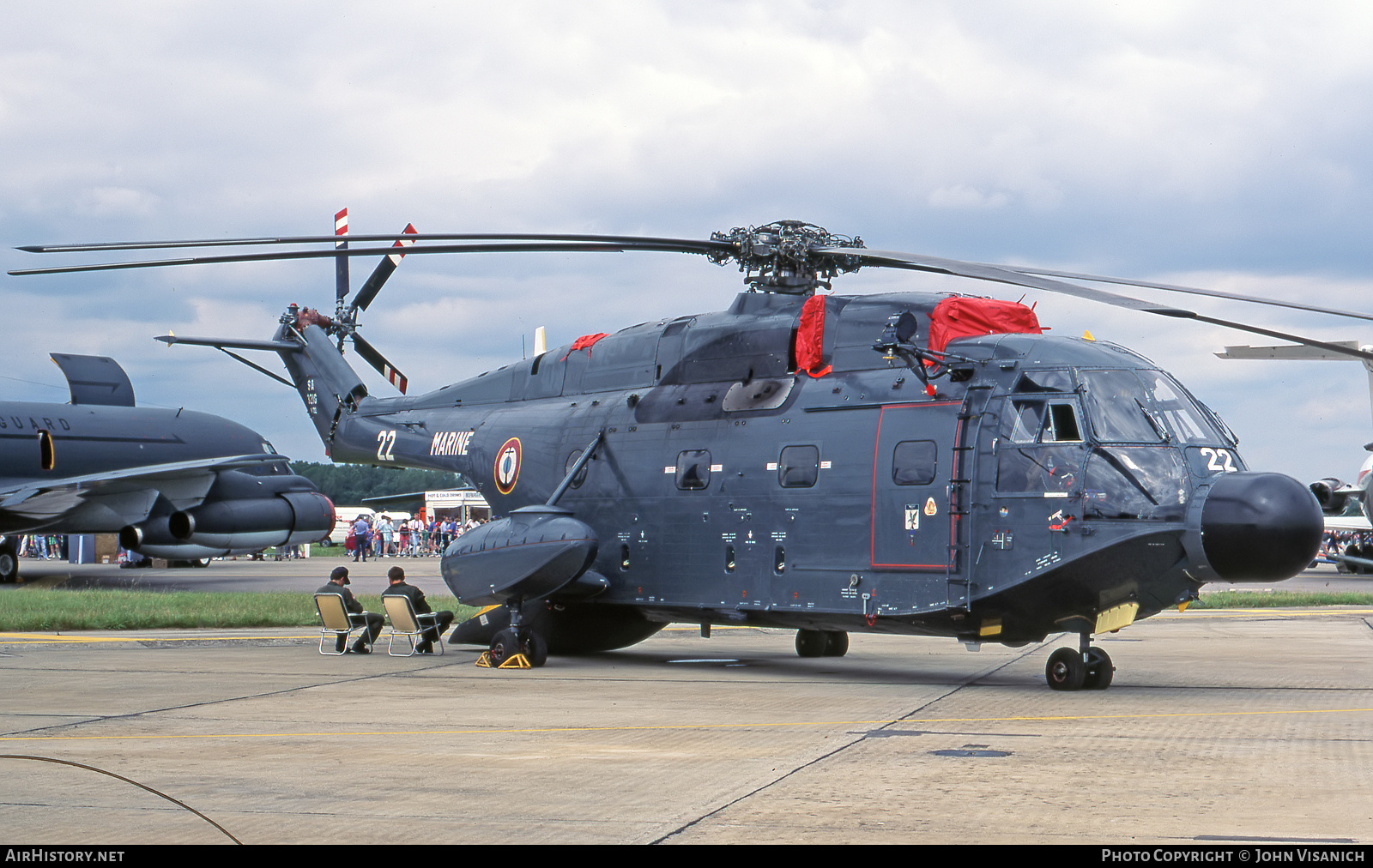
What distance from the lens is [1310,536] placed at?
1105 cm

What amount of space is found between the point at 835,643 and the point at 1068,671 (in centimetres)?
453

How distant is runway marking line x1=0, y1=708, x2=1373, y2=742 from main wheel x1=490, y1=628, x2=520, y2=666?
5201 mm

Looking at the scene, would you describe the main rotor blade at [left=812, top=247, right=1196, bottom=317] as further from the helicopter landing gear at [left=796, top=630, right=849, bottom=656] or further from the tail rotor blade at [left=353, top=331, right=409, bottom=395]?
the tail rotor blade at [left=353, top=331, right=409, bottom=395]

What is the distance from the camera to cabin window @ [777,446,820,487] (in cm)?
1356

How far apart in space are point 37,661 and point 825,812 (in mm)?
11817

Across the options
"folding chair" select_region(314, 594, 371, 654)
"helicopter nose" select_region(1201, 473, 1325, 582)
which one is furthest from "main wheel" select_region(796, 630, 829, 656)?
"helicopter nose" select_region(1201, 473, 1325, 582)

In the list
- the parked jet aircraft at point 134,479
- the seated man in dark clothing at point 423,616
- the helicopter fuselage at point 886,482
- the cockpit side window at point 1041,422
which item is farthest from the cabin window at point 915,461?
the parked jet aircraft at point 134,479

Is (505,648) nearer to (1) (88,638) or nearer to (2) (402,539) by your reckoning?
(1) (88,638)

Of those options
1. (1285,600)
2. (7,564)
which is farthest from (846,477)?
(7,564)

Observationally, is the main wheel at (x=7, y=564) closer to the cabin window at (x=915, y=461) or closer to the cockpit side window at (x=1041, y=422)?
the cabin window at (x=915, y=461)

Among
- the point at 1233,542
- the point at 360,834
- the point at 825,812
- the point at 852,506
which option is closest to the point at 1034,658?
the point at 852,506

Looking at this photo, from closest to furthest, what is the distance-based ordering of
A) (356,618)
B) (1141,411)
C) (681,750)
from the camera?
(681,750) → (1141,411) → (356,618)

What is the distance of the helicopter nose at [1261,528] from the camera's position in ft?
36.0

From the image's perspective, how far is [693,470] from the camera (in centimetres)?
1472
